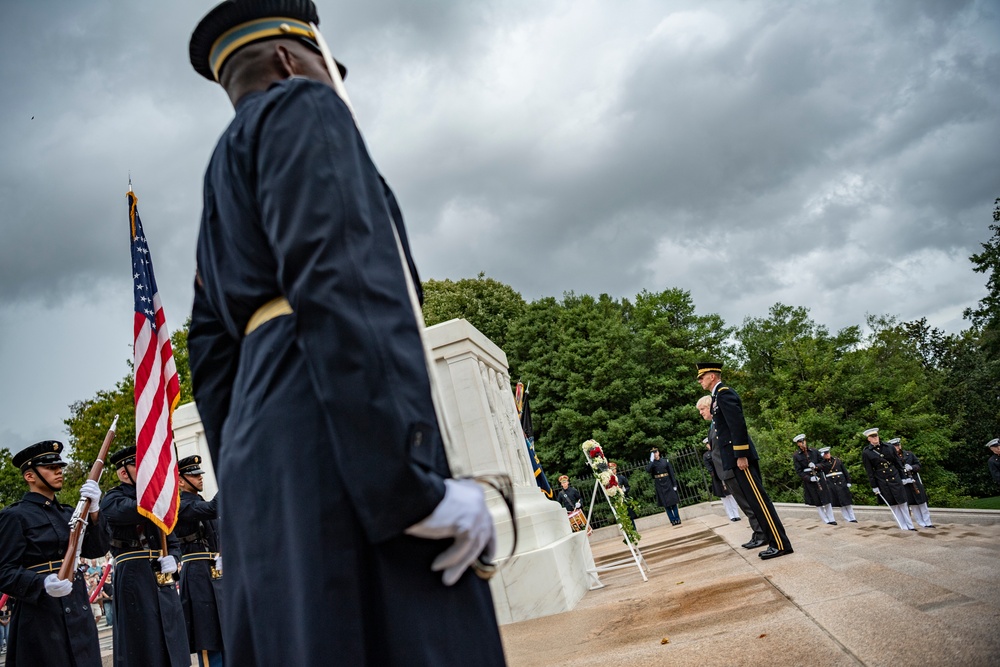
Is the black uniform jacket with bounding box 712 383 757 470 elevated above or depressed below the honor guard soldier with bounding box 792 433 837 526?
above

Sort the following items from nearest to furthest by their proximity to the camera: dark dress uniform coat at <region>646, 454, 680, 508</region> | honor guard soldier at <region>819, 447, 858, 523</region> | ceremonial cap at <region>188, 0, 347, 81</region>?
ceremonial cap at <region>188, 0, 347, 81</region>, honor guard soldier at <region>819, 447, 858, 523</region>, dark dress uniform coat at <region>646, 454, 680, 508</region>

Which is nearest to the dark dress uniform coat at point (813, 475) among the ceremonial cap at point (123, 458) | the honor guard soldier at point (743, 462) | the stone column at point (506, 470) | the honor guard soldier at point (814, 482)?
the honor guard soldier at point (814, 482)

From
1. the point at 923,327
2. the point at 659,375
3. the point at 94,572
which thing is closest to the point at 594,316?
the point at 659,375

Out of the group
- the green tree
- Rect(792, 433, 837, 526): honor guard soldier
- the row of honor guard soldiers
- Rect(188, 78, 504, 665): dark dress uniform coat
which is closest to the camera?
Rect(188, 78, 504, 665): dark dress uniform coat

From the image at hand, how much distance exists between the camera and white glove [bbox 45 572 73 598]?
5590 millimetres

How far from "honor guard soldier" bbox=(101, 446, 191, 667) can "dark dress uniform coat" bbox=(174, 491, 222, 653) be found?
0.67 m

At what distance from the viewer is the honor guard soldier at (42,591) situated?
5.64m

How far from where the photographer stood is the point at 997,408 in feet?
153

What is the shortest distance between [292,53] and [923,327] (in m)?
73.6

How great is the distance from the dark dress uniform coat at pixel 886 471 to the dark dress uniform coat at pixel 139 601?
16090 mm

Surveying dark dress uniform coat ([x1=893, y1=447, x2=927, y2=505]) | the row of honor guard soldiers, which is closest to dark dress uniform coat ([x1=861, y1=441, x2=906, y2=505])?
dark dress uniform coat ([x1=893, y1=447, x2=927, y2=505])

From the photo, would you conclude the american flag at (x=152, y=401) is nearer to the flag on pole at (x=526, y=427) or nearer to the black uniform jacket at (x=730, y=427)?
the black uniform jacket at (x=730, y=427)

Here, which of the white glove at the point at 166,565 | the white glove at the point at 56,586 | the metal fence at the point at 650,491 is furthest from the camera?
the metal fence at the point at 650,491

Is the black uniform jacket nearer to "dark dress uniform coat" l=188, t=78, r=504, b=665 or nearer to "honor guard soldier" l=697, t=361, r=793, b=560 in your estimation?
"honor guard soldier" l=697, t=361, r=793, b=560
